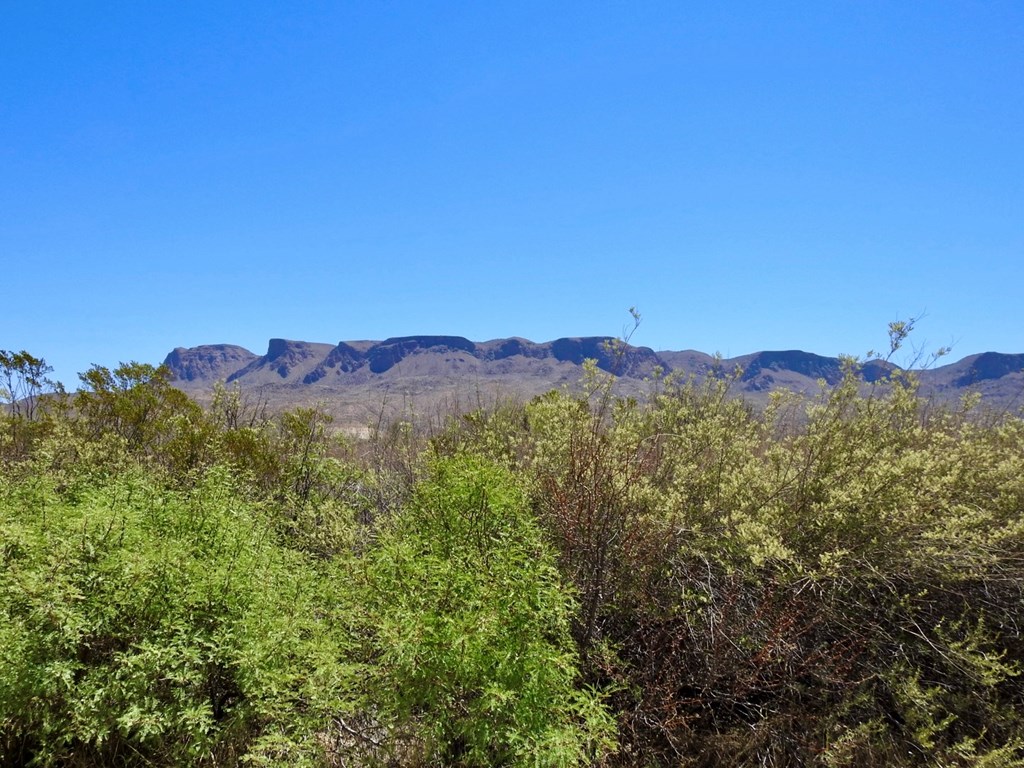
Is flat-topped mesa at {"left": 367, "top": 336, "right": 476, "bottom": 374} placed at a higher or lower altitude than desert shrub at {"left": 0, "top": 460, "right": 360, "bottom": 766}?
higher

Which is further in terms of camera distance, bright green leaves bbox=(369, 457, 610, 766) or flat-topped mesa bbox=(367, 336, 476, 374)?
flat-topped mesa bbox=(367, 336, 476, 374)

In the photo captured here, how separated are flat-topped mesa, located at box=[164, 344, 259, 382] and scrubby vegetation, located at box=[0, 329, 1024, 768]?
192 meters

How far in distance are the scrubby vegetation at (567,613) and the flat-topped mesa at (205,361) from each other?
192 metres

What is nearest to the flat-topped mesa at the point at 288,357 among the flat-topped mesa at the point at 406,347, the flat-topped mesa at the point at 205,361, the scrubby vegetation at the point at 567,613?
the flat-topped mesa at the point at 205,361

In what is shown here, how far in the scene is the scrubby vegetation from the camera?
3307 millimetres

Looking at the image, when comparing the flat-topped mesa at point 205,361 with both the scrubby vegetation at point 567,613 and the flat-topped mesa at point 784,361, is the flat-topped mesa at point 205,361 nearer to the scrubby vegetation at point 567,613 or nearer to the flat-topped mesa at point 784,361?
the flat-topped mesa at point 784,361

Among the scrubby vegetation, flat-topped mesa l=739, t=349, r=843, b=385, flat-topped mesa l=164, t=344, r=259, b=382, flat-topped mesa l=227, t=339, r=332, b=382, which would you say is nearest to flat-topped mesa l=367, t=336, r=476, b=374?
flat-topped mesa l=227, t=339, r=332, b=382

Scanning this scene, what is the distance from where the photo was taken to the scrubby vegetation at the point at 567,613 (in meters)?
3.31

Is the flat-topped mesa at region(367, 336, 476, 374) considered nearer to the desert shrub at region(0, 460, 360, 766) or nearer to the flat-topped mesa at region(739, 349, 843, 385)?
the flat-topped mesa at region(739, 349, 843, 385)

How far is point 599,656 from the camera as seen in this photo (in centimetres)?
434

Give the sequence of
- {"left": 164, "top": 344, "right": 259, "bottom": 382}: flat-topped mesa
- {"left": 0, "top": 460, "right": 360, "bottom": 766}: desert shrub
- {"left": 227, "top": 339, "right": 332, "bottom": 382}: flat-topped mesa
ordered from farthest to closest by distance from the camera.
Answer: {"left": 164, "top": 344, "right": 259, "bottom": 382}: flat-topped mesa
{"left": 227, "top": 339, "right": 332, "bottom": 382}: flat-topped mesa
{"left": 0, "top": 460, "right": 360, "bottom": 766}: desert shrub

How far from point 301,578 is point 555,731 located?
7.89 ft

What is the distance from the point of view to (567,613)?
3.72 meters

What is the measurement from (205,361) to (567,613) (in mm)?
206351
